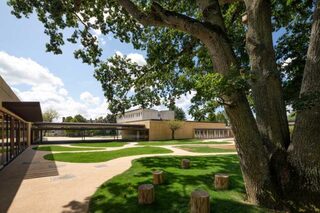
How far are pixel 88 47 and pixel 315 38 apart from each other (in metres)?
7.99

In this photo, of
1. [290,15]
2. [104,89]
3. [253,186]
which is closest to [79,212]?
[253,186]

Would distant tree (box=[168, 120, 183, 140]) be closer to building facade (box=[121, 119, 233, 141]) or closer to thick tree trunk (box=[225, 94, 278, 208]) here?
building facade (box=[121, 119, 233, 141])

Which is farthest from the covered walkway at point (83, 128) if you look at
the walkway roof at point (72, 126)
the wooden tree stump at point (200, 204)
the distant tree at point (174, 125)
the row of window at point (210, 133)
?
the wooden tree stump at point (200, 204)

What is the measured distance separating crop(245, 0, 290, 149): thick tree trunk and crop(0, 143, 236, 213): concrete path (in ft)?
A: 16.1

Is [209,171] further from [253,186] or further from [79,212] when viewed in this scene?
[79,212]

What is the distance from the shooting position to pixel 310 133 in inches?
180

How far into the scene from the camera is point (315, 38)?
461 centimetres

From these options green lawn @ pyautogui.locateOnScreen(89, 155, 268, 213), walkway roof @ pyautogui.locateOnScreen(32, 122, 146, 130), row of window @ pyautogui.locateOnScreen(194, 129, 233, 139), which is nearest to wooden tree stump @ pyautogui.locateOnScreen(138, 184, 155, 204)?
green lawn @ pyautogui.locateOnScreen(89, 155, 268, 213)

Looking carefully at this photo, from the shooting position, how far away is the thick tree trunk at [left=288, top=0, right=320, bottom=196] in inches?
179

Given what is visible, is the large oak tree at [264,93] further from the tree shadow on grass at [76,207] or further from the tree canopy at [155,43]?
the tree shadow on grass at [76,207]

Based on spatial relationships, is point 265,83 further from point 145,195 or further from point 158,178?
point 158,178

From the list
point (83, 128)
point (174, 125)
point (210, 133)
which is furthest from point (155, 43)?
point (210, 133)

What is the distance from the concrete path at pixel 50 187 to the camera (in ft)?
19.1

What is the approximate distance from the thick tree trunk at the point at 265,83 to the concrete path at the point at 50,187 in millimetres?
4893
